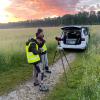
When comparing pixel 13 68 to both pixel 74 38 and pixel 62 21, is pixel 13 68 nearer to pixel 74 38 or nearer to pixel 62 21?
pixel 74 38

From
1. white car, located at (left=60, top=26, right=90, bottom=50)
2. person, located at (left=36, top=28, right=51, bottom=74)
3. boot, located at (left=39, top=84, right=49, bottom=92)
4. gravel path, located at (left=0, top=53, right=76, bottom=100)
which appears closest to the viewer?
gravel path, located at (left=0, top=53, right=76, bottom=100)

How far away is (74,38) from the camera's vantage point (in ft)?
65.3

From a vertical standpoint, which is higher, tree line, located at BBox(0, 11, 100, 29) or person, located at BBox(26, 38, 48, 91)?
person, located at BBox(26, 38, 48, 91)

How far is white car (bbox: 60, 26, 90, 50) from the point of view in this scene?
19.5 metres

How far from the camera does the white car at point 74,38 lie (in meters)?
19.5

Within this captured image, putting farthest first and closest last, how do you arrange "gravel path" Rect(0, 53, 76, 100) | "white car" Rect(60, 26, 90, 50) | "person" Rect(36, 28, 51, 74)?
"white car" Rect(60, 26, 90, 50) < "person" Rect(36, 28, 51, 74) < "gravel path" Rect(0, 53, 76, 100)

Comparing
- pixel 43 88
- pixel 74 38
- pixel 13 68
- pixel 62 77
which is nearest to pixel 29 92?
pixel 43 88

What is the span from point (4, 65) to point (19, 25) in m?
87.5

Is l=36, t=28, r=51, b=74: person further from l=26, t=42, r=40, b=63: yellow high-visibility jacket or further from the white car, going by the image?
the white car

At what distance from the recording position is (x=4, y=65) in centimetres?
1352

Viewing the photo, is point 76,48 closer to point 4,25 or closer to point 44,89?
point 44,89

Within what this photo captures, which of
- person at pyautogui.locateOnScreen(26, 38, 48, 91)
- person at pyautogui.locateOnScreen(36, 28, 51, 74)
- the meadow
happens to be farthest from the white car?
person at pyautogui.locateOnScreen(26, 38, 48, 91)

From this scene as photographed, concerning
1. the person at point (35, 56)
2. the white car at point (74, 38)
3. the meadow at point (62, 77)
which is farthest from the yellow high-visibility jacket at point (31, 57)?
the white car at point (74, 38)

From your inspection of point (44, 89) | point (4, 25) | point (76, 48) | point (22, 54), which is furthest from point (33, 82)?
point (4, 25)
